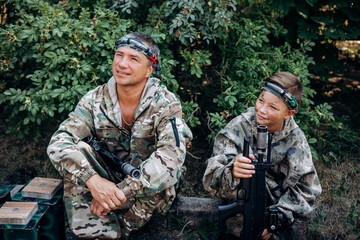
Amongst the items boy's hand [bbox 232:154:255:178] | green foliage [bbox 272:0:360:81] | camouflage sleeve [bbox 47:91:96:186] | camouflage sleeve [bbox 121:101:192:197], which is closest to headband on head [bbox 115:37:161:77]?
camouflage sleeve [bbox 121:101:192:197]

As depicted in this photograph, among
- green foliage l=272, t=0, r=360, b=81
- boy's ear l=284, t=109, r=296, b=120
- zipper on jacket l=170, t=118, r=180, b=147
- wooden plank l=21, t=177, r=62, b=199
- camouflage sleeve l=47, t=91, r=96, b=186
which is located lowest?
wooden plank l=21, t=177, r=62, b=199

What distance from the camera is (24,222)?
273 cm

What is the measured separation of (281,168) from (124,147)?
1.31 meters

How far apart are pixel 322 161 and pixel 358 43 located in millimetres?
3211

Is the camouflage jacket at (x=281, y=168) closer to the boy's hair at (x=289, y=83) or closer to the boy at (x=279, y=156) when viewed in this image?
the boy at (x=279, y=156)

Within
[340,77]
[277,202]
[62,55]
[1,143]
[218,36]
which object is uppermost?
[218,36]

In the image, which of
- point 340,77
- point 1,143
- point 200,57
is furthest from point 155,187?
point 340,77

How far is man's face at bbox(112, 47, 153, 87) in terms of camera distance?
3.12m

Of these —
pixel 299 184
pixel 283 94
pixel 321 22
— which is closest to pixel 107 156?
pixel 283 94

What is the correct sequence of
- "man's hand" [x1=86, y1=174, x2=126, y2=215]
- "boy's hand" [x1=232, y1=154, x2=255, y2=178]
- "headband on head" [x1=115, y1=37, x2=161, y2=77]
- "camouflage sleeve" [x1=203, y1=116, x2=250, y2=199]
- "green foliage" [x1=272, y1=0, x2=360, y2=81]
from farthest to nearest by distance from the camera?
"green foliage" [x1=272, y1=0, x2=360, y2=81] → "headband on head" [x1=115, y1=37, x2=161, y2=77] → "camouflage sleeve" [x1=203, y1=116, x2=250, y2=199] → "man's hand" [x1=86, y1=174, x2=126, y2=215] → "boy's hand" [x1=232, y1=154, x2=255, y2=178]

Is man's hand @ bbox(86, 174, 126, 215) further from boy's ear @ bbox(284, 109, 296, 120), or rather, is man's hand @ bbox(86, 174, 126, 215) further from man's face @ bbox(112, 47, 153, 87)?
boy's ear @ bbox(284, 109, 296, 120)

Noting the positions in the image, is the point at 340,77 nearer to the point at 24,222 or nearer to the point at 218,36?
the point at 218,36

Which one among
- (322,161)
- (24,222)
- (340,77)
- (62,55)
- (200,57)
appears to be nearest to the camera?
(24,222)

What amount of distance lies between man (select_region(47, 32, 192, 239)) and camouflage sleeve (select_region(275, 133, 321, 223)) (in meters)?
0.84
